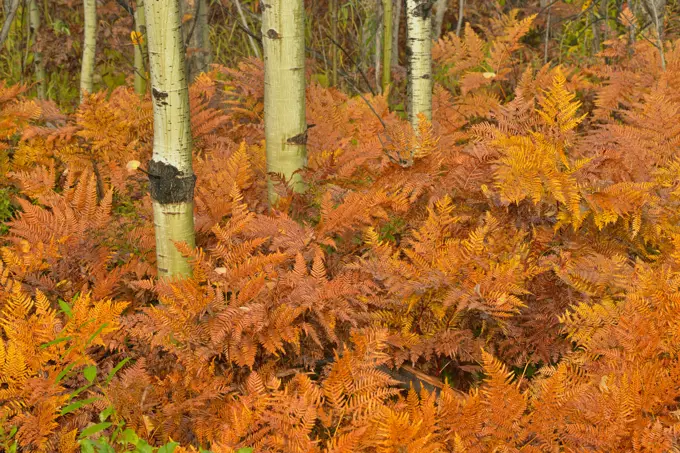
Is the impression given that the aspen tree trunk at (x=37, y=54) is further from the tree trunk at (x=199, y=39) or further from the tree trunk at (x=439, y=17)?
the tree trunk at (x=439, y=17)

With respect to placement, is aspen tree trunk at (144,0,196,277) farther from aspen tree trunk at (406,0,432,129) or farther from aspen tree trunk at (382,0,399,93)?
aspen tree trunk at (382,0,399,93)

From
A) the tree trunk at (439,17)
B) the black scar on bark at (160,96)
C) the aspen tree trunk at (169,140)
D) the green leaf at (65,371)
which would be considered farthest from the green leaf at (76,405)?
the tree trunk at (439,17)

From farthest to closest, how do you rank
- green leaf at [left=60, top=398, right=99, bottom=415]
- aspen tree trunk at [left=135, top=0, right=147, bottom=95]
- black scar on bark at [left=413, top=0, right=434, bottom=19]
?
aspen tree trunk at [left=135, top=0, right=147, bottom=95] → black scar on bark at [left=413, top=0, right=434, bottom=19] → green leaf at [left=60, top=398, right=99, bottom=415]

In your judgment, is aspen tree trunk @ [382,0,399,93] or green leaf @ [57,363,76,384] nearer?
green leaf @ [57,363,76,384]

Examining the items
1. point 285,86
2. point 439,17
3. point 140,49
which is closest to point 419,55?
point 285,86

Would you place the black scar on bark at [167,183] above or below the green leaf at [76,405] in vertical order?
above

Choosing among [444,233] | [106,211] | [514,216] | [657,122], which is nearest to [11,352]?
[106,211]

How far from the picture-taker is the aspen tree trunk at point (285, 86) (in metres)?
2.96

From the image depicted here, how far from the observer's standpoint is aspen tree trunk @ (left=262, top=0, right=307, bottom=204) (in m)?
2.96

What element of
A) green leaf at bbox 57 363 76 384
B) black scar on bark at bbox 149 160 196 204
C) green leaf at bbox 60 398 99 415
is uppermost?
black scar on bark at bbox 149 160 196 204

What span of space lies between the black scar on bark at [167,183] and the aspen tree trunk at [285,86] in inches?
24.2

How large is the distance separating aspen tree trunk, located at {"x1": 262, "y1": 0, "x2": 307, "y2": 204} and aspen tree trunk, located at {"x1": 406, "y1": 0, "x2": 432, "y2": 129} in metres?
0.87

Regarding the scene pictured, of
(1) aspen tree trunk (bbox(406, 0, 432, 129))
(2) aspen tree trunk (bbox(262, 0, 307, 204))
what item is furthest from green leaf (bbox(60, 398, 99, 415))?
(1) aspen tree trunk (bbox(406, 0, 432, 129))

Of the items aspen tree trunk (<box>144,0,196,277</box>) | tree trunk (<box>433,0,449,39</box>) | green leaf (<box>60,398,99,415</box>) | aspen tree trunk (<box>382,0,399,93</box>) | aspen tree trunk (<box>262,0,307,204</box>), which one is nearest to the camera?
green leaf (<box>60,398,99,415</box>)
